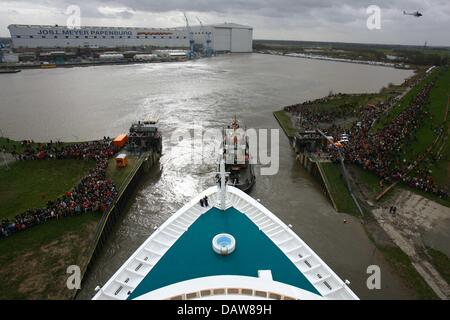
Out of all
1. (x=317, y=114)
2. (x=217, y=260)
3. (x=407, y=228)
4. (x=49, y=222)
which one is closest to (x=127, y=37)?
(x=317, y=114)

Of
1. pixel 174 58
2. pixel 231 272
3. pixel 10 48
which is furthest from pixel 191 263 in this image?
pixel 10 48

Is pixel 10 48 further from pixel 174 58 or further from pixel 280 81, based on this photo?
pixel 280 81

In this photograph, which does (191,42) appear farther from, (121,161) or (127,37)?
(121,161)

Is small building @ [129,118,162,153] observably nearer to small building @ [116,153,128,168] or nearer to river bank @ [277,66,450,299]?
small building @ [116,153,128,168]

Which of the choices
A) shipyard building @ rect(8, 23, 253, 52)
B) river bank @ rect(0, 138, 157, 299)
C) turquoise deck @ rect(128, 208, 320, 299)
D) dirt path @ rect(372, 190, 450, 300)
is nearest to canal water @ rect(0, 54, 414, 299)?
river bank @ rect(0, 138, 157, 299)

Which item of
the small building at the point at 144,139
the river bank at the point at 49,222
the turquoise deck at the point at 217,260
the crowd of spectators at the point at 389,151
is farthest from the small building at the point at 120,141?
the crowd of spectators at the point at 389,151

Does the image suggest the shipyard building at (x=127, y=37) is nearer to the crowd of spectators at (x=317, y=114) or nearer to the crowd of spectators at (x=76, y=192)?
the crowd of spectators at (x=317, y=114)
